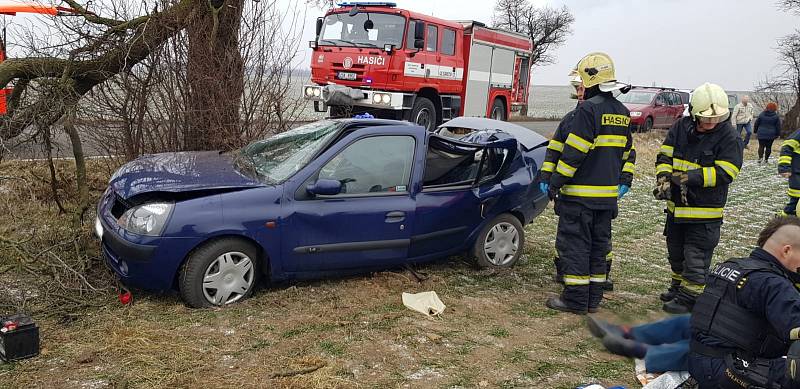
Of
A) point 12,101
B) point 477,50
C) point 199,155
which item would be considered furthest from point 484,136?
point 477,50

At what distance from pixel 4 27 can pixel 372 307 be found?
4310 mm

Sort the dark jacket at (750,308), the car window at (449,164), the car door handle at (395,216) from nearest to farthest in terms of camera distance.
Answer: the dark jacket at (750,308) → the car door handle at (395,216) → the car window at (449,164)

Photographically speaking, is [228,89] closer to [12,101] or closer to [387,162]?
[12,101]

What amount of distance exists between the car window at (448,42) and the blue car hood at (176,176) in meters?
9.66

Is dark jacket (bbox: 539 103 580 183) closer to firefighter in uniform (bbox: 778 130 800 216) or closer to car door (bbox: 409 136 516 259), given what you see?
car door (bbox: 409 136 516 259)

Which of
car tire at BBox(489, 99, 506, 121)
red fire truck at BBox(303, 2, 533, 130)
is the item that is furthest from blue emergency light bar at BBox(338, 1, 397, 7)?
car tire at BBox(489, 99, 506, 121)

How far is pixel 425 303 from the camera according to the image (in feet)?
15.4

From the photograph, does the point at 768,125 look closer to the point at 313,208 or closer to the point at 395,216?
the point at 395,216

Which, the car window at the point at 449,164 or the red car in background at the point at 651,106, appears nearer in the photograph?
the car window at the point at 449,164

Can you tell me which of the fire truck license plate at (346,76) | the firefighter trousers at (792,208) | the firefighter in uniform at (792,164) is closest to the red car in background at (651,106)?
the fire truck license plate at (346,76)

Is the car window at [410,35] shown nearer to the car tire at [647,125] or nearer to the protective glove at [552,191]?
the protective glove at [552,191]

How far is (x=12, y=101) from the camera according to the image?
19.1 ft

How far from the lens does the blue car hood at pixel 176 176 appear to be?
4320 millimetres

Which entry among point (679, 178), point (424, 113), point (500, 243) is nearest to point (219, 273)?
point (500, 243)
